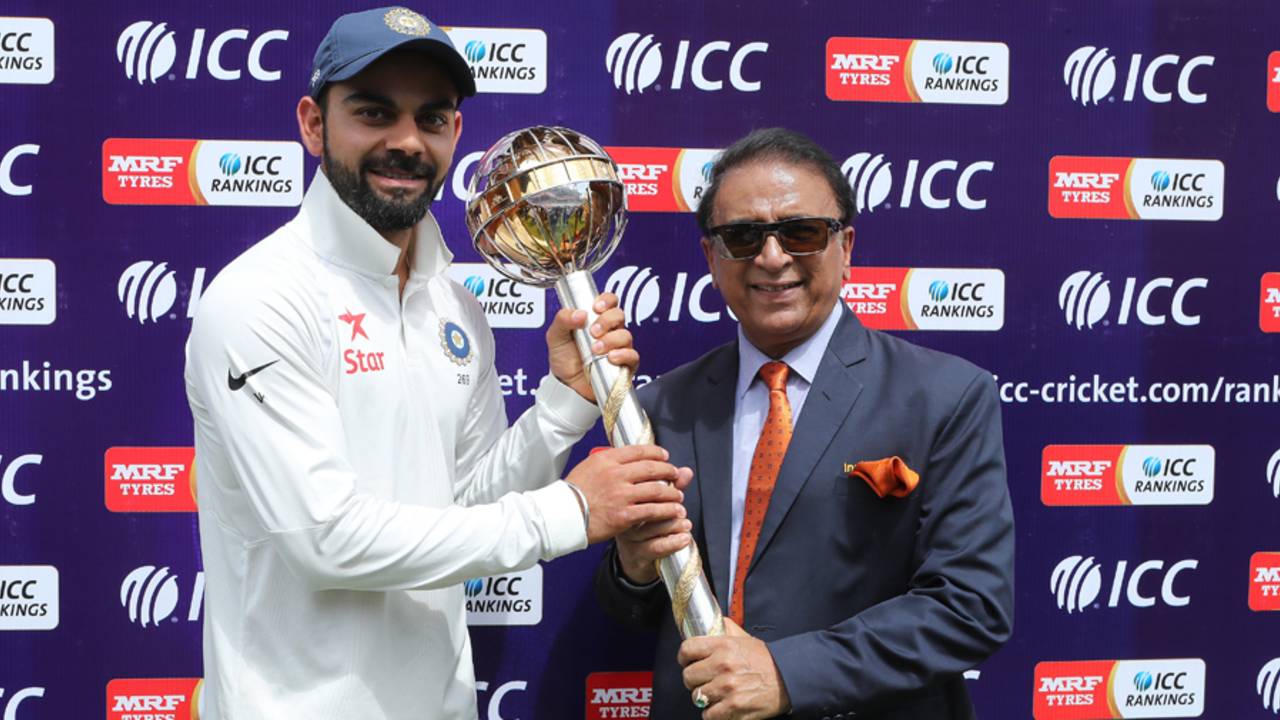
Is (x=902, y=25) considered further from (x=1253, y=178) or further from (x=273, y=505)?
(x=273, y=505)

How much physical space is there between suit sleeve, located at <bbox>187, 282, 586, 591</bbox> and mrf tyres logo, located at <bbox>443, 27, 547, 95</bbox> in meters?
1.24

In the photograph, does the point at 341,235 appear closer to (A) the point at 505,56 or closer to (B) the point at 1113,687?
(A) the point at 505,56

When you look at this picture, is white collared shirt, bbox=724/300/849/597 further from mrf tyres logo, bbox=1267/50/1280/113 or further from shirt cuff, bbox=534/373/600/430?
mrf tyres logo, bbox=1267/50/1280/113

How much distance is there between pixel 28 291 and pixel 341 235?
1367 millimetres

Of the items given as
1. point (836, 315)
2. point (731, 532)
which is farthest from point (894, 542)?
point (836, 315)

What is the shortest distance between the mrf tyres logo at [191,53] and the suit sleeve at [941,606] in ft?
6.77

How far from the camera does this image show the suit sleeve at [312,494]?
1863 millimetres

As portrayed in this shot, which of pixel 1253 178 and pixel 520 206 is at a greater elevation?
pixel 1253 178

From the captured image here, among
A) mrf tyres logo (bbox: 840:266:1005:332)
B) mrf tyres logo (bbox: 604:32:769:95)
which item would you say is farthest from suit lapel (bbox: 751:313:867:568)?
mrf tyres logo (bbox: 604:32:769:95)

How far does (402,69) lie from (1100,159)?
215 cm

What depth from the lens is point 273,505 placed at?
1870 millimetres

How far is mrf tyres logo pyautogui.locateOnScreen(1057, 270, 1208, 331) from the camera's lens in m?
3.17

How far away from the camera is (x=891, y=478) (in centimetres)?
209

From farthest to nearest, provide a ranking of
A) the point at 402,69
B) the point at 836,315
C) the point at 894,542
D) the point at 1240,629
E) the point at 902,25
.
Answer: the point at 1240,629
the point at 902,25
the point at 836,315
the point at 894,542
the point at 402,69
